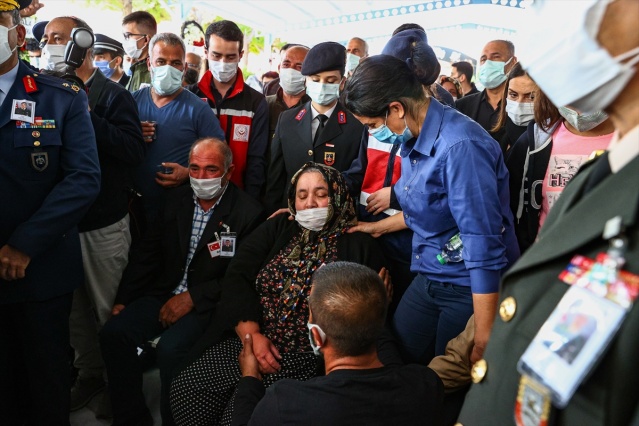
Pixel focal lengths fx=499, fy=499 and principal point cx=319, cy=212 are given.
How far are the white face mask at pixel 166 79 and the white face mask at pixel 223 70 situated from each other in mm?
377

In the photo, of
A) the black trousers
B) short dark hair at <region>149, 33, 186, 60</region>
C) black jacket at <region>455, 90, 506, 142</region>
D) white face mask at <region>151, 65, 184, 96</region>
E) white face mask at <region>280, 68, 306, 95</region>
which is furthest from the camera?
white face mask at <region>280, 68, 306, 95</region>

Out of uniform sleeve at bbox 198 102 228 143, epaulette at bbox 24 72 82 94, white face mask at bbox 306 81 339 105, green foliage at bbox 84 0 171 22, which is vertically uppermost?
Answer: green foliage at bbox 84 0 171 22

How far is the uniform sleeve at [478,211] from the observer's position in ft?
5.48

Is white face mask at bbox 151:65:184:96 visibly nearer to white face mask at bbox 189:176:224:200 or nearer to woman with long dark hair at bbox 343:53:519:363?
white face mask at bbox 189:176:224:200

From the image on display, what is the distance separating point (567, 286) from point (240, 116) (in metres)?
3.06

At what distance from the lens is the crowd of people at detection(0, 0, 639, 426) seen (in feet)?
2.55

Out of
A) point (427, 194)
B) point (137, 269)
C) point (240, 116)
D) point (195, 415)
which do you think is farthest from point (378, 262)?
point (240, 116)

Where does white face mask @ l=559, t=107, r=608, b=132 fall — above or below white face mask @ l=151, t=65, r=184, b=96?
below

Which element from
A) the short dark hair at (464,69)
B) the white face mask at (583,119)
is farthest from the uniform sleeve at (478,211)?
the short dark hair at (464,69)

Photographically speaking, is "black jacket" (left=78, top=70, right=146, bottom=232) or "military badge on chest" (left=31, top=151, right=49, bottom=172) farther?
"black jacket" (left=78, top=70, right=146, bottom=232)

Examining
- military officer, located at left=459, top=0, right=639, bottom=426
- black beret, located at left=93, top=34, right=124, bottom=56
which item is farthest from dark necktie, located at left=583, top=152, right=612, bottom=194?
black beret, located at left=93, top=34, right=124, bottom=56

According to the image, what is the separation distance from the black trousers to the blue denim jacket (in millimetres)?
1655

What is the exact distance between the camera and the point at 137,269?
9.39 feet

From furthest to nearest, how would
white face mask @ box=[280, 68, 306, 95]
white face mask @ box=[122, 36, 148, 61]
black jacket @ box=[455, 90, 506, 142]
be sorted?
white face mask @ box=[122, 36, 148, 61] → white face mask @ box=[280, 68, 306, 95] → black jacket @ box=[455, 90, 506, 142]
